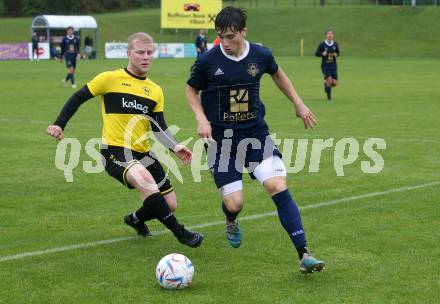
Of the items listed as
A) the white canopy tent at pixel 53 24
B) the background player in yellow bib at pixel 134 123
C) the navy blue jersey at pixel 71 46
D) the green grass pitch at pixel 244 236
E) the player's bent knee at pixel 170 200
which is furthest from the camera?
the white canopy tent at pixel 53 24

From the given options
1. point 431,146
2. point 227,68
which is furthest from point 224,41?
point 431,146

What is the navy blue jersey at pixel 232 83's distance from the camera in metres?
7.27

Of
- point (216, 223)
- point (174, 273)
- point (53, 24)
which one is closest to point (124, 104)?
point (216, 223)

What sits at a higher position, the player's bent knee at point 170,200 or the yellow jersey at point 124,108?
the yellow jersey at point 124,108

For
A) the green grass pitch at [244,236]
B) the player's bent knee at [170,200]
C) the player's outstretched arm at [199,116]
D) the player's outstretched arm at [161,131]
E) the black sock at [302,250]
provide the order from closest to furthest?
the green grass pitch at [244,236] < the black sock at [302,250] < the player's outstretched arm at [199,116] < the player's outstretched arm at [161,131] < the player's bent knee at [170,200]

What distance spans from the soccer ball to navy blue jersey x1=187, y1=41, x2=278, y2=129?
1.48 meters

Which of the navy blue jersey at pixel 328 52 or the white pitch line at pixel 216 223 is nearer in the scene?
the white pitch line at pixel 216 223

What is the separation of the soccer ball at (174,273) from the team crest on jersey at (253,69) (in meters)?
1.80

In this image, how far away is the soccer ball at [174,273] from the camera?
6.34 metres

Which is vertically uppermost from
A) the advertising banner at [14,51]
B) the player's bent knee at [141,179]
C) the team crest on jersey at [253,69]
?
the team crest on jersey at [253,69]

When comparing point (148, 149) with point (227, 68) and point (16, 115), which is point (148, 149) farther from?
point (16, 115)

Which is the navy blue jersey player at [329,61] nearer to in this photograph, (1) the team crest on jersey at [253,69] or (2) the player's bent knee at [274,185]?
(1) the team crest on jersey at [253,69]

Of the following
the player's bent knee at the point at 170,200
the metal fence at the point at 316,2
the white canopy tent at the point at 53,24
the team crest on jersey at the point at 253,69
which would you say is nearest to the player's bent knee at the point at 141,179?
the player's bent knee at the point at 170,200

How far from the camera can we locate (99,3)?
10106 cm
